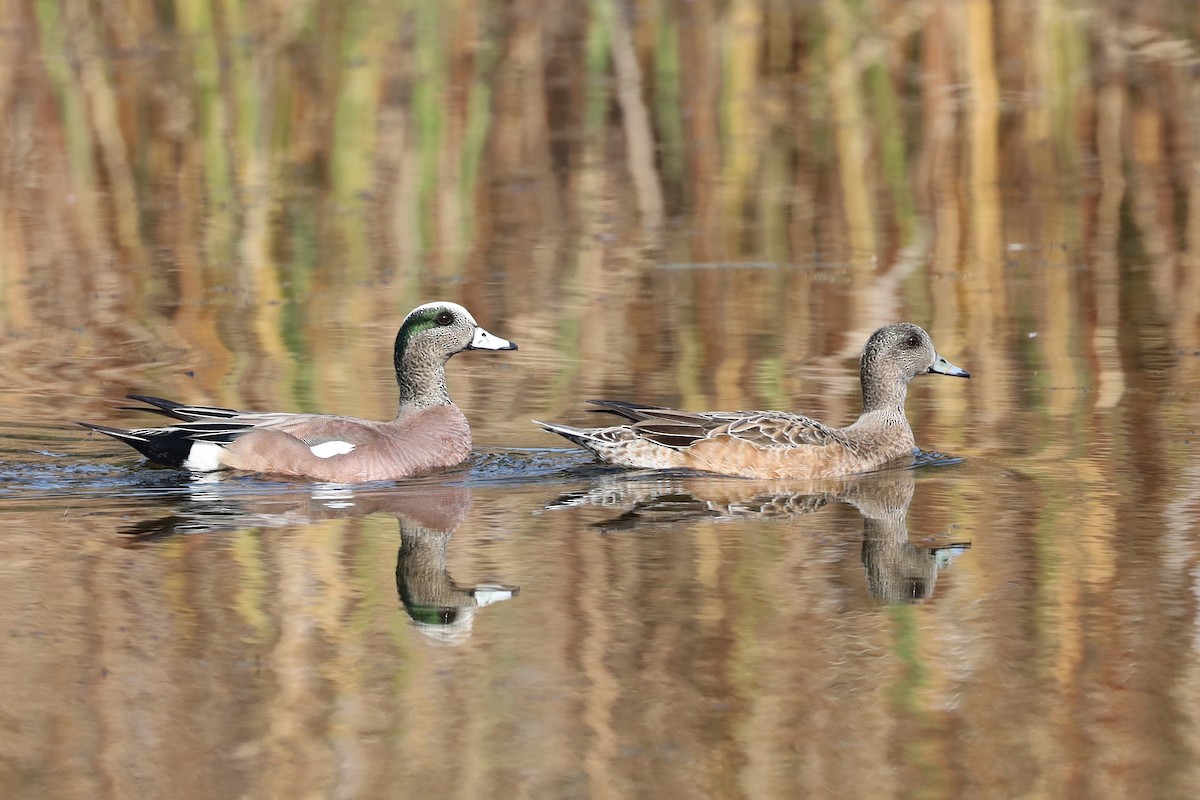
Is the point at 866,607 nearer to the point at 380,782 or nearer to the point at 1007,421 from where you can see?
the point at 380,782

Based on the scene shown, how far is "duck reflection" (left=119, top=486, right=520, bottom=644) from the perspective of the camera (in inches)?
245

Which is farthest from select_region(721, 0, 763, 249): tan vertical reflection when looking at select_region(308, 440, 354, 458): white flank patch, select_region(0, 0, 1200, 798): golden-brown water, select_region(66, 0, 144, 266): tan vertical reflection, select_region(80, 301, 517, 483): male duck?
select_region(308, 440, 354, 458): white flank patch

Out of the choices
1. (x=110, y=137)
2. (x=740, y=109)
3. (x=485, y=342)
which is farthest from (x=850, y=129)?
(x=485, y=342)

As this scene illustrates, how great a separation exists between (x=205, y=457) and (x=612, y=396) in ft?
6.50

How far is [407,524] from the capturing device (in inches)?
298

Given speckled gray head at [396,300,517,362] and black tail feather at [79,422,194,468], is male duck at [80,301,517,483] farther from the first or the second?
speckled gray head at [396,300,517,362]

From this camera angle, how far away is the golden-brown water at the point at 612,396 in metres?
5.19

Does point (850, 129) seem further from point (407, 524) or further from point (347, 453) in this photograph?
point (407, 524)

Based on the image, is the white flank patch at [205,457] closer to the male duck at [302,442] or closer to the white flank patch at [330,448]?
the male duck at [302,442]

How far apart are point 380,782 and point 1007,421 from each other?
16.0 ft

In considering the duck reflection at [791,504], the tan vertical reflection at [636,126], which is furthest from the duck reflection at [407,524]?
the tan vertical reflection at [636,126]

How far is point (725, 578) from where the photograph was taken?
21.5 ft

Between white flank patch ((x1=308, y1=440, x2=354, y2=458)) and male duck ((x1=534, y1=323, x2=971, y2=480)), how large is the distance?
0.83m

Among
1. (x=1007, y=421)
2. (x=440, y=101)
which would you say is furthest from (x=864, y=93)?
(x=1007, y=421)
